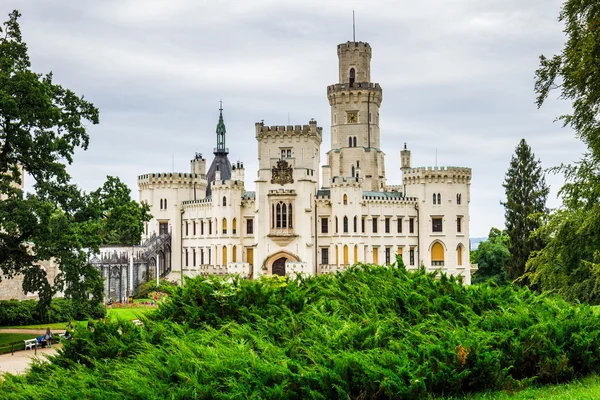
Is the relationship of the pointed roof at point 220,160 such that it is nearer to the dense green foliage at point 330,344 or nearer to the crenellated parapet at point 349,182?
the crenellated parapet at point 349,182

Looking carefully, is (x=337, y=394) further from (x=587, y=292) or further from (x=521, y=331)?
(x=587, y=292)

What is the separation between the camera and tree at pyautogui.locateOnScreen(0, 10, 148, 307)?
2348cm

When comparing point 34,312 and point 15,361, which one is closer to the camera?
point 15,361

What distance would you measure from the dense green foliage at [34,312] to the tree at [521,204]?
31.7 m

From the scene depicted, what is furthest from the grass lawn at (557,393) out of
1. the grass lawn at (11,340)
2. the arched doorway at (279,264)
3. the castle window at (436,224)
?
the castle window at (436,224)

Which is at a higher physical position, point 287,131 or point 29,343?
point 287,131

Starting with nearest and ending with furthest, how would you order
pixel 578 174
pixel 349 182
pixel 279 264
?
pixel 578 174, pixel 349 182, pixel 279 264

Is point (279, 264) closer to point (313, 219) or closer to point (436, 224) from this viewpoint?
point (313, 219)

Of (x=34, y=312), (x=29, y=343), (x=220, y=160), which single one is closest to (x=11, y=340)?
(x=29, y=343)

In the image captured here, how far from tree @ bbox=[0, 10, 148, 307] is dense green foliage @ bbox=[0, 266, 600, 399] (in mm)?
13451

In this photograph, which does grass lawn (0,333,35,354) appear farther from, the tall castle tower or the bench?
the tall castle tower

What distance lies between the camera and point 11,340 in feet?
86.1

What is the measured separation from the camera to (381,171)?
67.2 m

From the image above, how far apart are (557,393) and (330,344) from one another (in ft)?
10.8
